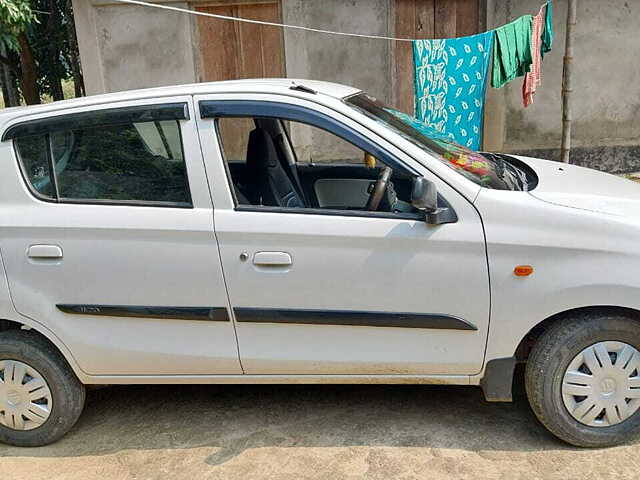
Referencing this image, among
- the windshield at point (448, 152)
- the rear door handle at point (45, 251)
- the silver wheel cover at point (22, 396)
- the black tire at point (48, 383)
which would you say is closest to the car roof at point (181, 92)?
the windshield at point (448, 152)

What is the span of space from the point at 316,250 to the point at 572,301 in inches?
45.2

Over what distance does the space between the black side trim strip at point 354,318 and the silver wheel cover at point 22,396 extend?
1121 millimetres

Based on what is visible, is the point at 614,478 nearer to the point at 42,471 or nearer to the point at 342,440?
the point at 342,440

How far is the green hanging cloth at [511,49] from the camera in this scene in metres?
5.27

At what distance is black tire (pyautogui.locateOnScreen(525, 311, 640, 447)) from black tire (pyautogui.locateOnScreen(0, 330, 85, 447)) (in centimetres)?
226

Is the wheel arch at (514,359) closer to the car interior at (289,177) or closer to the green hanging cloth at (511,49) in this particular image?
the car interior at (289,177)

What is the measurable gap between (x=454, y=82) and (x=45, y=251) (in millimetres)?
4120

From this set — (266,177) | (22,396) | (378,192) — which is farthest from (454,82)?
(22,396)

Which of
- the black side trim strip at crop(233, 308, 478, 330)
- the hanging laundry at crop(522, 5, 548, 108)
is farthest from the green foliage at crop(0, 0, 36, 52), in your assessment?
the black side trim strip at crop(233, 308, 478, 330)

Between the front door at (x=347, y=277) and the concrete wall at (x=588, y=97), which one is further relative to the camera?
the concrete wall at (x=588, y=97)

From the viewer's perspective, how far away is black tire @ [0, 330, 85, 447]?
287cm

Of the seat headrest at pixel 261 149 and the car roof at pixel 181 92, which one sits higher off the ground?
the car roof at pixel 181 92

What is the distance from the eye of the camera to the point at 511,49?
533cm

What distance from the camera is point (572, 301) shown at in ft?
8.32
